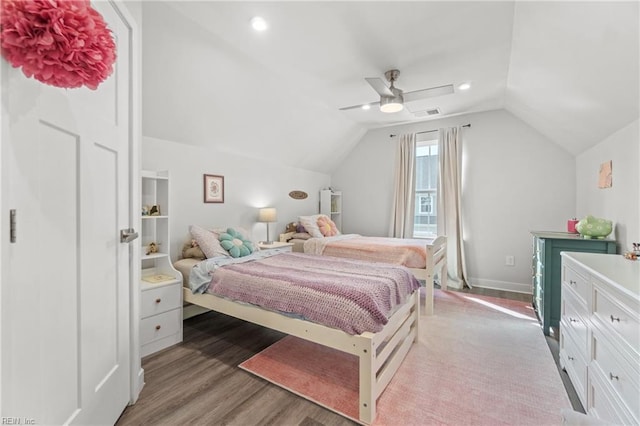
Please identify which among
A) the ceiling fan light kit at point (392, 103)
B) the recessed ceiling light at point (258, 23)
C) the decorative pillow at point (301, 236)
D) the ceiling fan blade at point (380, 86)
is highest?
the recessed ceiling light at point (258, 23)

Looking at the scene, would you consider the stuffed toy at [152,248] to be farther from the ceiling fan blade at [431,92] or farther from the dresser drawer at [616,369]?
the dresser drawer at [616,369]

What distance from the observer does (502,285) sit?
13.9 ft

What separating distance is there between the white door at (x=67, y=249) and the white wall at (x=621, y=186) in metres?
3.37

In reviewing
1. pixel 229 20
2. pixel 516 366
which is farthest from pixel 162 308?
pixel 516 366

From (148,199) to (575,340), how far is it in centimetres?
357

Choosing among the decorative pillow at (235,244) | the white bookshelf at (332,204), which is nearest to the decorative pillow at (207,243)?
the decorative pillow at (235,244)

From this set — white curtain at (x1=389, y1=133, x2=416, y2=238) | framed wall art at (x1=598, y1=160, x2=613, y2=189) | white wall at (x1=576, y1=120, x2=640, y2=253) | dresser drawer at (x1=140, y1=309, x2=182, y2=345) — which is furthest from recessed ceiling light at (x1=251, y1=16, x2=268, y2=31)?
white curtain at (x1=389, y1=133, x2=416, y2=238)

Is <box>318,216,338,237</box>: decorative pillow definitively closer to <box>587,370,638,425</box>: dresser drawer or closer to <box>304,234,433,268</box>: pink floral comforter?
<box>304,234,433,268</box>: pink floral comforter

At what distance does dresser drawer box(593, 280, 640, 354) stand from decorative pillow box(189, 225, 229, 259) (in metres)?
2.82

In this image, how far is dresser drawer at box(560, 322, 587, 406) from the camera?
62.3 inches

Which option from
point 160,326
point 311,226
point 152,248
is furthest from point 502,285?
point 152,248

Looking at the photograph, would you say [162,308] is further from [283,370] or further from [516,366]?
[516,366]

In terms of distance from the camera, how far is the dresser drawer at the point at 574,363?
1582 mm

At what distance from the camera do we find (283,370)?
2.10 metres
